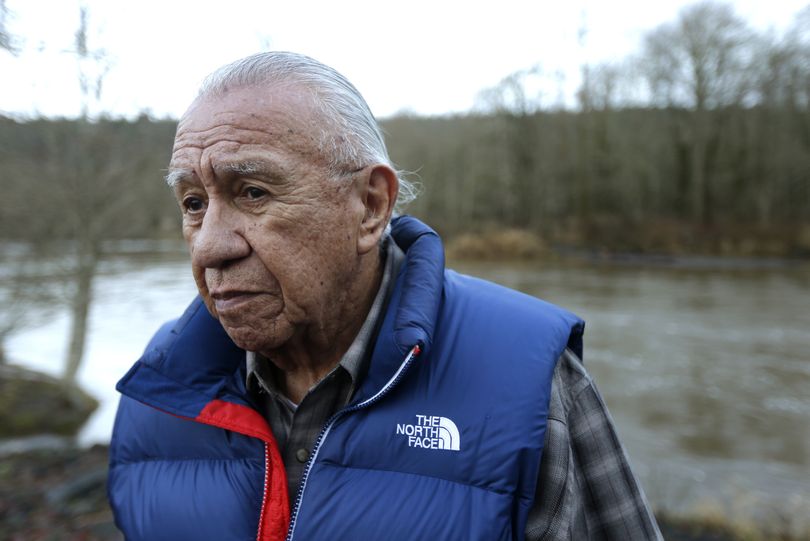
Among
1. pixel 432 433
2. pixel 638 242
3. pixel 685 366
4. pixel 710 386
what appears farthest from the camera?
pixel 638 242

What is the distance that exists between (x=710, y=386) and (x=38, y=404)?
31.9ft

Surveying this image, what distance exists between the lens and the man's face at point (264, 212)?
1396 millimetres

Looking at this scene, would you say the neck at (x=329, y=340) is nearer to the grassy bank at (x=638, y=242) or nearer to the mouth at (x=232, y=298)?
the mouth at (x=232, y=298)

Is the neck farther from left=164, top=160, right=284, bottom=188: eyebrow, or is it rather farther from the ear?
left=164, top=160, right=284, bottom=188: eyebrow

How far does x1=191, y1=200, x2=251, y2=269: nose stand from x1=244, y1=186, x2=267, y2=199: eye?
5cm

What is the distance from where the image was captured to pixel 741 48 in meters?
32.6

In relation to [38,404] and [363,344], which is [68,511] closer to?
[38,404]

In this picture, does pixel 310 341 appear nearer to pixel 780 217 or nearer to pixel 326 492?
pixel 326 492

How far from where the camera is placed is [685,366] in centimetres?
1159

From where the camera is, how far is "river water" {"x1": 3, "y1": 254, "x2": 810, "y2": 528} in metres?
6.34

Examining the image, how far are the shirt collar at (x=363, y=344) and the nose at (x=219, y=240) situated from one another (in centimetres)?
34

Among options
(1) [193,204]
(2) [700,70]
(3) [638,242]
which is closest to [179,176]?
(1) [193,204]

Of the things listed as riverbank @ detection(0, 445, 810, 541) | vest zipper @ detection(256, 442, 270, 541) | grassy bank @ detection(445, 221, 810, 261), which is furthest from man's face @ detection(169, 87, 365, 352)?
grassy bank @ detection(445, 221, 810, 261)

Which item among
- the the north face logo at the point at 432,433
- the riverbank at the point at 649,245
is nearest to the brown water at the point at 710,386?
the the north face logo at the point at 432,433
